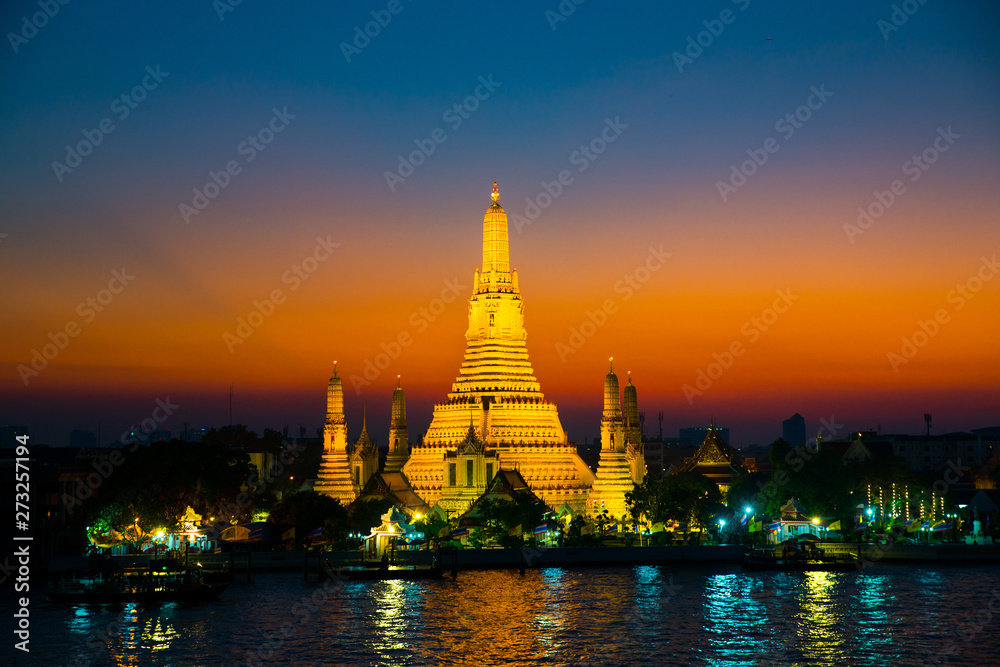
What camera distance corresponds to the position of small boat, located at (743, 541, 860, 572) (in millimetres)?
91750

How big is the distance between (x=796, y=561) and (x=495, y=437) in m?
32.8

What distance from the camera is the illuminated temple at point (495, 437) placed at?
113 meters

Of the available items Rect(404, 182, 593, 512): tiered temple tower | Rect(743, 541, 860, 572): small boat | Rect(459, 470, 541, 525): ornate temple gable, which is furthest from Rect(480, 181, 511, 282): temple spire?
Rect(743, 541, 860, 572): small boat

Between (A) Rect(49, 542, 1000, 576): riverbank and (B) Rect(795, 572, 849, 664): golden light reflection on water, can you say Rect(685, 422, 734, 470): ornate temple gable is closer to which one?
(A) Rect(49, 542, 1000, 576): riverbank

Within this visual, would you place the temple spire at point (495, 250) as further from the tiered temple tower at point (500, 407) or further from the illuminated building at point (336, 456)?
the illuminated building at point (336, 456)

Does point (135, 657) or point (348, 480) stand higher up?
point (348, 480)

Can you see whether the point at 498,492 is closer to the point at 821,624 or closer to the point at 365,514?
the point at 365,514

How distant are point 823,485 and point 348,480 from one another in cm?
4051

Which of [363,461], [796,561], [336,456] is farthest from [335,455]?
[796,561]

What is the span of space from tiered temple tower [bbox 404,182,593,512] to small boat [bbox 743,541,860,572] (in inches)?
975

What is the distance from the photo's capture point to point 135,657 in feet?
188

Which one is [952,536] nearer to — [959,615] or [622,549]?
[622,549]

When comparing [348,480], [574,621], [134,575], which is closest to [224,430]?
[348,480]

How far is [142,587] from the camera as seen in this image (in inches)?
2943
